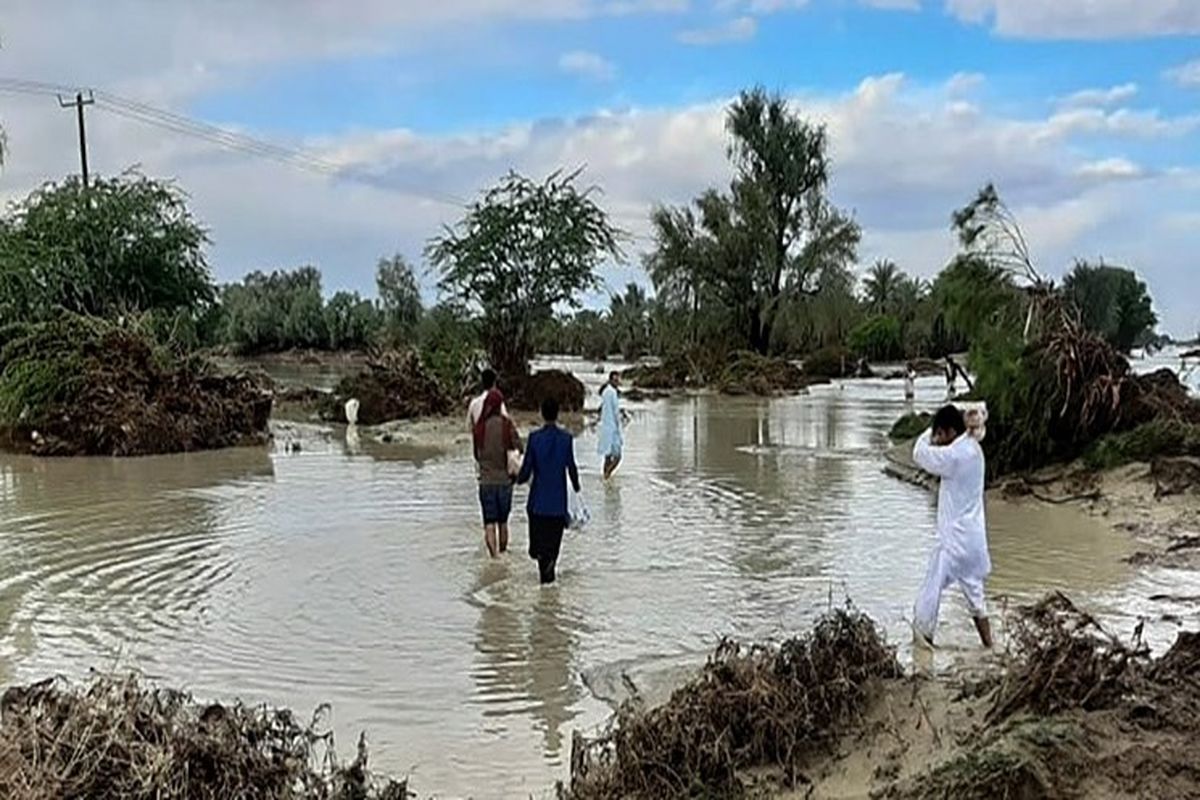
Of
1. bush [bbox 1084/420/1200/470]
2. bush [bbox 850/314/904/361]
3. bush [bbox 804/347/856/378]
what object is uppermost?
bush [bbox 850/314/904/361]

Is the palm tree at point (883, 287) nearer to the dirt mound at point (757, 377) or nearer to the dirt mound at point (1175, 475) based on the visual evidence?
the dirt mound at point (757, 377)

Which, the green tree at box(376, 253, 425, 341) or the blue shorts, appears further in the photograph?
the green tree at box(376, 253, 425, 341)

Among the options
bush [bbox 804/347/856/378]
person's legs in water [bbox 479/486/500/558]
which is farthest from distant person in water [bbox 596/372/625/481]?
bush [bbox 804/347/856/378]

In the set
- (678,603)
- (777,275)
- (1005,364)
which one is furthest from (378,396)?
(777,275)

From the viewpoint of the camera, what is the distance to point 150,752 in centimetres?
537

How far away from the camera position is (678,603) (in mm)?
11305

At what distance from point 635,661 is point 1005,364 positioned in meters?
12.2

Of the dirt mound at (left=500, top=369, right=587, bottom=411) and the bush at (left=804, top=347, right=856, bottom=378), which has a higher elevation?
the bush at (left=804, top=347, right=856, bottom=378)

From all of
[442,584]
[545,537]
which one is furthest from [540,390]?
[545,537]

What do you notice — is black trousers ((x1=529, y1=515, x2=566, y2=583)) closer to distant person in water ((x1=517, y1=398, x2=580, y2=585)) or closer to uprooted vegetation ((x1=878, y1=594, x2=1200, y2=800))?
distant person in water ((x1=517, y1=398, x2=580, y2=585))

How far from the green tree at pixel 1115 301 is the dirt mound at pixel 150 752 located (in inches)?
668

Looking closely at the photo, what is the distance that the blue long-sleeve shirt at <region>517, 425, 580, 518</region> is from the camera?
11.6 metres

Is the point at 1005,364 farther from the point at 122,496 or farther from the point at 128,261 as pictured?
the point at 128,261

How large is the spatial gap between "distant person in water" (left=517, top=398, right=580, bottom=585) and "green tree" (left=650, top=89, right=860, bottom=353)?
167 ft
